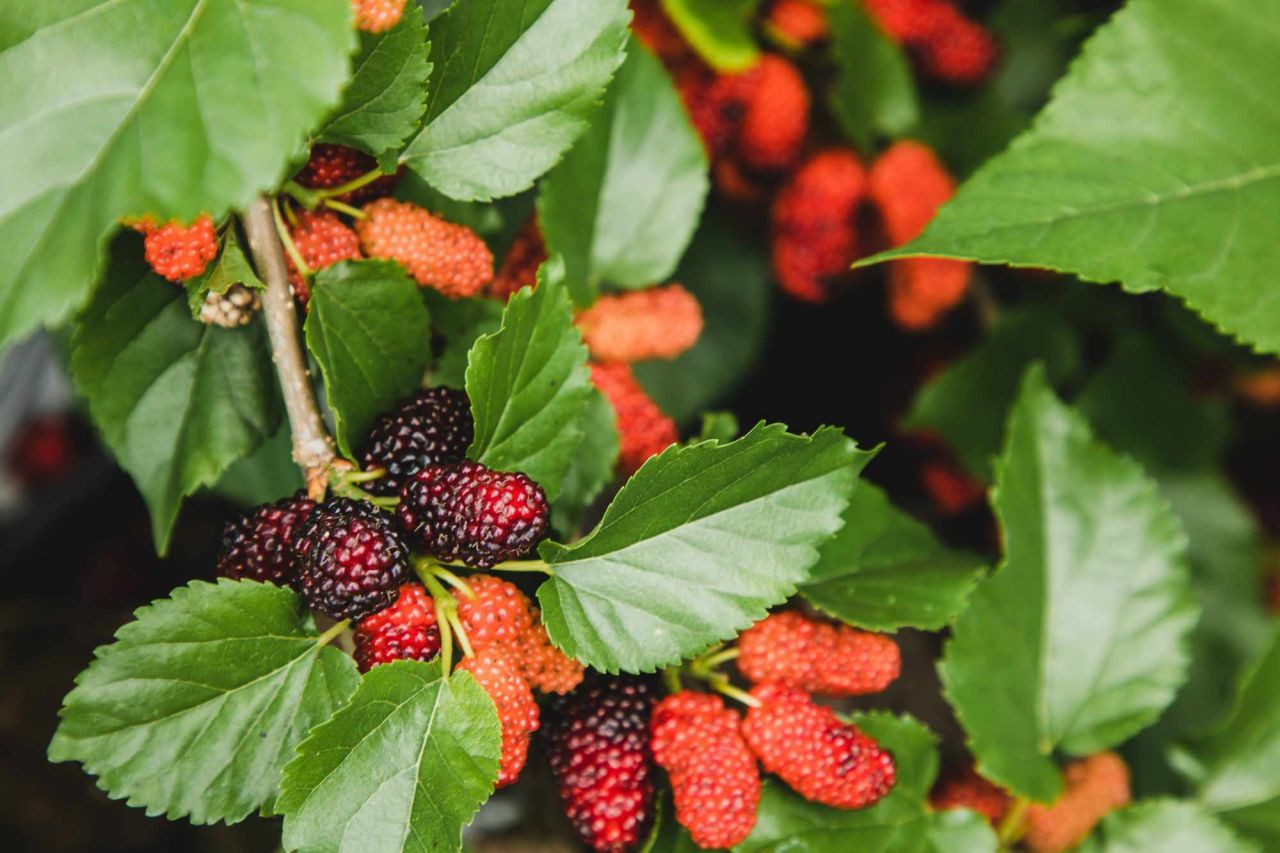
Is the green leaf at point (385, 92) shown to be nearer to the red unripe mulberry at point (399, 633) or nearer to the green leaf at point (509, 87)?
the green leaf at point (509, 87)

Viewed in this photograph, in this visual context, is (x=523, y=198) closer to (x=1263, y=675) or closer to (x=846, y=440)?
(x=846, y=440)

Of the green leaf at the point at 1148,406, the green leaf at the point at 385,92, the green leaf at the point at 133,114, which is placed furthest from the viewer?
the green leaf at the point at 1148,406

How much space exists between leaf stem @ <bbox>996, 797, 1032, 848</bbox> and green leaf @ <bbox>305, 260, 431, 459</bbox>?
49 cm

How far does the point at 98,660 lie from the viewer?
47cm

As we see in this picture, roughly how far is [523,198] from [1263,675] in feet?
2.04

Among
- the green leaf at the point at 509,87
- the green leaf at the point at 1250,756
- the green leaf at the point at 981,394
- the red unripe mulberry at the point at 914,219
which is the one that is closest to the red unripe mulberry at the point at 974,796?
the green leaf at the point at 1250,756

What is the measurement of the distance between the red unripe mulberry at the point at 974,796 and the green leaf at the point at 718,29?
550mm

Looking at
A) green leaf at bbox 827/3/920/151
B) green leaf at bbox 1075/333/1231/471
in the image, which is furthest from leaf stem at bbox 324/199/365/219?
green leaf at bbox 1075/333/1231/471

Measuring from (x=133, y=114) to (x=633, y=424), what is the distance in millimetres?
327

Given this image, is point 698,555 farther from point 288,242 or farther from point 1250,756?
point 1250,756

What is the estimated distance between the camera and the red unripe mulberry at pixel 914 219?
2.89 feet

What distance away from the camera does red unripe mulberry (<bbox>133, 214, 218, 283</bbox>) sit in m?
0.48

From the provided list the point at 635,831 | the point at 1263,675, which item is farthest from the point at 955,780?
the point at 635,831

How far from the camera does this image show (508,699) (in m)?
0.49
